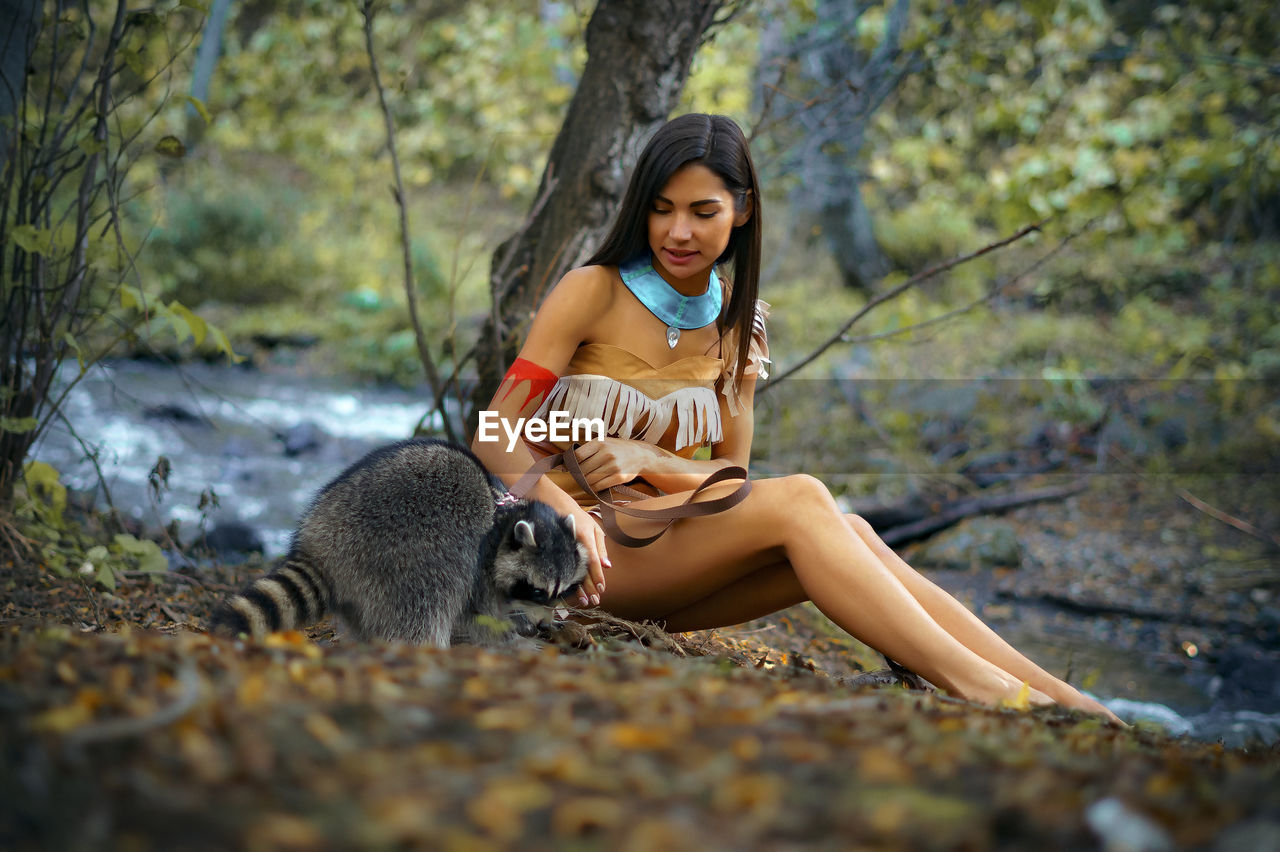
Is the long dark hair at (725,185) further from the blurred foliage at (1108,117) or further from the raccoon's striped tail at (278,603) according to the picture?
the blurred foliage at (1108,117)

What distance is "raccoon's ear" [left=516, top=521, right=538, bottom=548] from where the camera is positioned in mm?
2412

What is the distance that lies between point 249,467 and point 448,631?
14.9ft

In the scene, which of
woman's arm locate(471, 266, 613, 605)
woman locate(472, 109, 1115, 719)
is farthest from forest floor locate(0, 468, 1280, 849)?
woman's arm locate(471, 266, 613, 605)

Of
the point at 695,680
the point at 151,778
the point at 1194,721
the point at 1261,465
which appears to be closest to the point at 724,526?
the point at 695,680

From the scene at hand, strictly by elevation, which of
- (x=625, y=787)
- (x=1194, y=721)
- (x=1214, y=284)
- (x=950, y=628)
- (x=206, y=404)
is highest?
(x=1214, y=284)

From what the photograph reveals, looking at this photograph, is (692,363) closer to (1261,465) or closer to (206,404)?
(1261,465)

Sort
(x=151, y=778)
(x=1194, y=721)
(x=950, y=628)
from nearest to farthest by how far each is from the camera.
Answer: (x=151, y=778), (x=950, y=628), (x=1194, y=721)

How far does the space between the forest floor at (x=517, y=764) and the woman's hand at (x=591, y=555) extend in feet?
2.11

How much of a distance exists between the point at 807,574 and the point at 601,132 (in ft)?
6.36

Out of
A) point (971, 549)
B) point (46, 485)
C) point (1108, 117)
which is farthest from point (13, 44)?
point (1108, 117)

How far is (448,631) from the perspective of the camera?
248cm

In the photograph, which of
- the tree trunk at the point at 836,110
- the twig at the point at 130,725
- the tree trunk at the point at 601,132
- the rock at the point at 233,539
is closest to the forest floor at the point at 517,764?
the twig at the point at 130,725

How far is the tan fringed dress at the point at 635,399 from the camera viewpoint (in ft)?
8.93

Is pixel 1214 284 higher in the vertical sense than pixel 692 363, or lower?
higher
